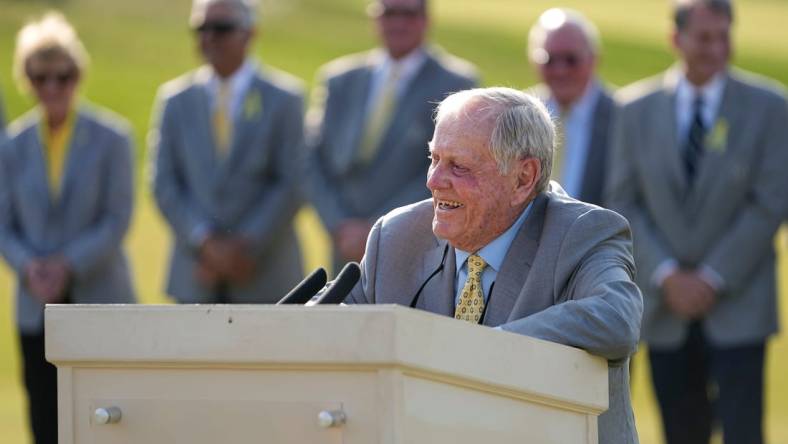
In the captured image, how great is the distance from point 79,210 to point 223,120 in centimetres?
98

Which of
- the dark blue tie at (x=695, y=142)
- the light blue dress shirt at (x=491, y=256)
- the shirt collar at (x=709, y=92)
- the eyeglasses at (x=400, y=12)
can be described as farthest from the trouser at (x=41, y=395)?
the light blue dress shirt at (x=491, y=256)

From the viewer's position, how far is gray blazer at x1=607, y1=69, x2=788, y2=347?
7.83 metres

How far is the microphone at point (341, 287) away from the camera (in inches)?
156

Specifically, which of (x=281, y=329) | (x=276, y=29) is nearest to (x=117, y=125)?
(x=281, y=329)

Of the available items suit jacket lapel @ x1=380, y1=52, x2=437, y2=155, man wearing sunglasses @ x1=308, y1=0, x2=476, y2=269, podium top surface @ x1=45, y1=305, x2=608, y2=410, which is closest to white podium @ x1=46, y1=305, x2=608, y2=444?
podium top surface @ x1=45, y1=305, x2=608, y2=410

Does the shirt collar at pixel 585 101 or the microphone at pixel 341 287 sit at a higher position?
the shirt collar at pixel 585 101

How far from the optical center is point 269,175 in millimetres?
9336

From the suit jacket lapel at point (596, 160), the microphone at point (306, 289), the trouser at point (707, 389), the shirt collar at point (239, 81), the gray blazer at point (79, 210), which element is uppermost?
the shirt collar at point (239, 81)

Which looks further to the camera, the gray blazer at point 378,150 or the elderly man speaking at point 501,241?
the gray blazer at point 378,150

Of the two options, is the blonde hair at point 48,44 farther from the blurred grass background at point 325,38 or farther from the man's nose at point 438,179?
the blurred grass background at point 325,38

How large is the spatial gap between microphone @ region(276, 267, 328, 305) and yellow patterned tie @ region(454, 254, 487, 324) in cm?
80

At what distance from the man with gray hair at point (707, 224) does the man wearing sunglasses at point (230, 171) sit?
216cm

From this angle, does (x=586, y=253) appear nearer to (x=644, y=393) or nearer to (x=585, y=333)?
(x=585, y=333)

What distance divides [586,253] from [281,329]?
4.41ft
